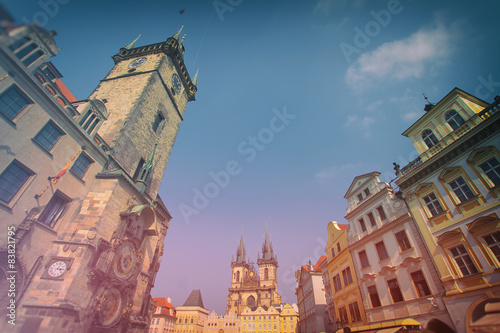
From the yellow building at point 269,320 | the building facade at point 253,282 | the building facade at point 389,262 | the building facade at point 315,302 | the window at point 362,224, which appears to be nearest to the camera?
the building facade at point 389,262

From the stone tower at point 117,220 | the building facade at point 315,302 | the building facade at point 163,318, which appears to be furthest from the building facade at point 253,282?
the stone tower at point 117,220

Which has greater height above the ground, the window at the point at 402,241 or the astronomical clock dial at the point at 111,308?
the window at the point at 402,241

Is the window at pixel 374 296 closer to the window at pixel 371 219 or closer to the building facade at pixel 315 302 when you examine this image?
the window at pixel 371 219

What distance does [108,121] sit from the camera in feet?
56.7

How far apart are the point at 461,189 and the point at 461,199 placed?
0.51 metres

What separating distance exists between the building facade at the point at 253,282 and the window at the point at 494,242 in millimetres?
→ 71118

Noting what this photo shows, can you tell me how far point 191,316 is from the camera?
59625 millimetres

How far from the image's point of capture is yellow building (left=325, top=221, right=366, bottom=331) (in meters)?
16.2

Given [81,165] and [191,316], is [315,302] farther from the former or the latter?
[191,316]

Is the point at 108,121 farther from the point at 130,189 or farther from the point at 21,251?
the point at 21,251

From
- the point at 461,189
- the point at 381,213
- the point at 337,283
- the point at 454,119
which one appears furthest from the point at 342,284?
the point at 454,119

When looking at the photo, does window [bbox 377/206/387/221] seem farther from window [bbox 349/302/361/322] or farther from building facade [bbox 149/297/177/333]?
building facade [bbox 149/297/177/333]

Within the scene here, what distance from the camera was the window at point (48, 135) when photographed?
10820 millimetres

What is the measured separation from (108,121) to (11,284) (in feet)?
38.5
